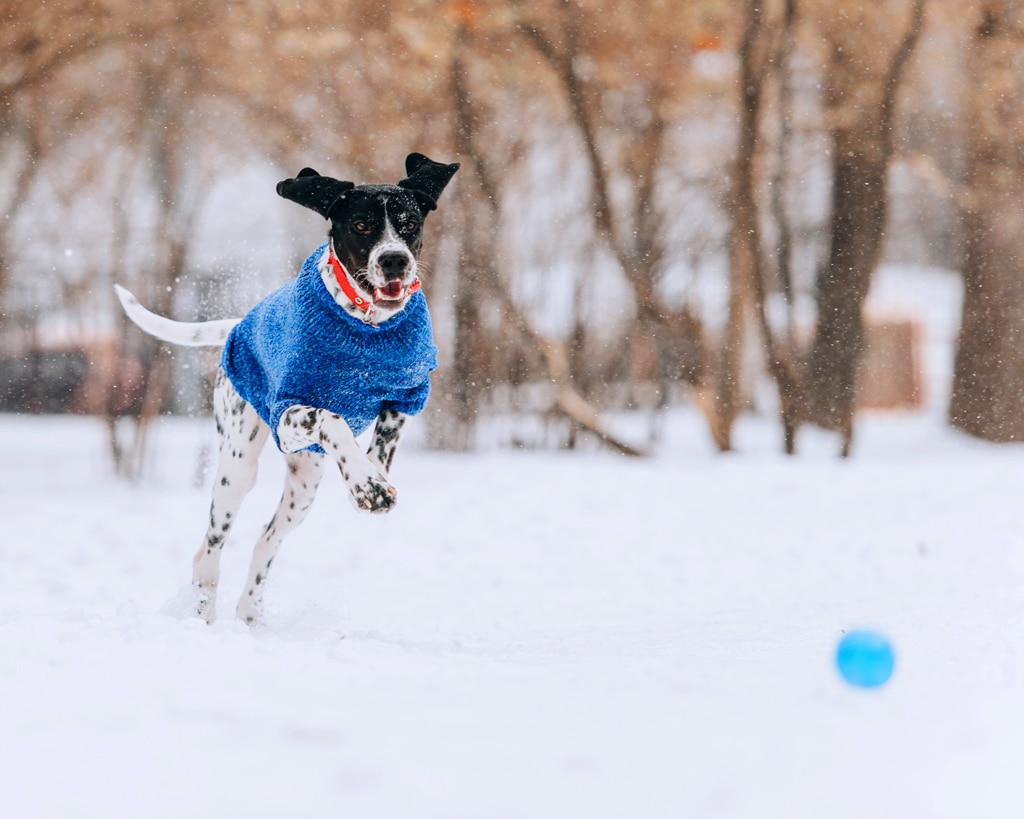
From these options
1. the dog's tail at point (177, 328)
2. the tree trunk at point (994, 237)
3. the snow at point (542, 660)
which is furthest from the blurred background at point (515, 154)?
the dog's tail at point (177, 328)

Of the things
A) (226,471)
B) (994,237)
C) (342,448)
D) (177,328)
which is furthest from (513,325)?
(342,448)

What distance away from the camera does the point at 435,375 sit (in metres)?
10.9

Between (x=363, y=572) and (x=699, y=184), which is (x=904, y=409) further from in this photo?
(x=363, y=572)

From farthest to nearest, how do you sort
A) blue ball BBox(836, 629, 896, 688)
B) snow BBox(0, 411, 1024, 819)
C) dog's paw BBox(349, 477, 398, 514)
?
dog's paw BBox(349, 477, 398, 514) → blue ball BBox(836, 629, 896, 688) → snow BBox(0, 411, 1024, 819)

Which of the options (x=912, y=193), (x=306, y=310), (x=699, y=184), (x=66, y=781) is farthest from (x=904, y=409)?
(x=66, y=781)

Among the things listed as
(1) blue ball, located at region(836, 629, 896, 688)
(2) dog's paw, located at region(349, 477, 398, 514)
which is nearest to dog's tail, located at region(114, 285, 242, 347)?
(2) dog's paw, located at region(349, 477, 398, 514)

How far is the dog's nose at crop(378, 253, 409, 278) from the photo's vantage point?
379 centimetres

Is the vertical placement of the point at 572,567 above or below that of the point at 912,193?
below

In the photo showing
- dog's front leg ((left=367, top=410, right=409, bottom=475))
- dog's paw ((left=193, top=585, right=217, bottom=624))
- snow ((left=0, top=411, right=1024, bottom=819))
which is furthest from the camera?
dog's paw ((left=193, top=585, right=217, bottom=624))

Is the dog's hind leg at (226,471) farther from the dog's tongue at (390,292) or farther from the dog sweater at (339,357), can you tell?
the dog's tongue at (390,292)

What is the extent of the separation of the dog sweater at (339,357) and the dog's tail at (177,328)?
71 centimetres

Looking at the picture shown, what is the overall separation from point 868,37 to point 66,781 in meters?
10.5

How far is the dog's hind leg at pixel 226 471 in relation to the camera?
15.0ft

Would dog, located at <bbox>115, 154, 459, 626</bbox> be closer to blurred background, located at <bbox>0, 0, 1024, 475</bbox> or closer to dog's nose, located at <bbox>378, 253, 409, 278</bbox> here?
dog's nose, located at <bbox>378, 253, 409, 278</bbox>
